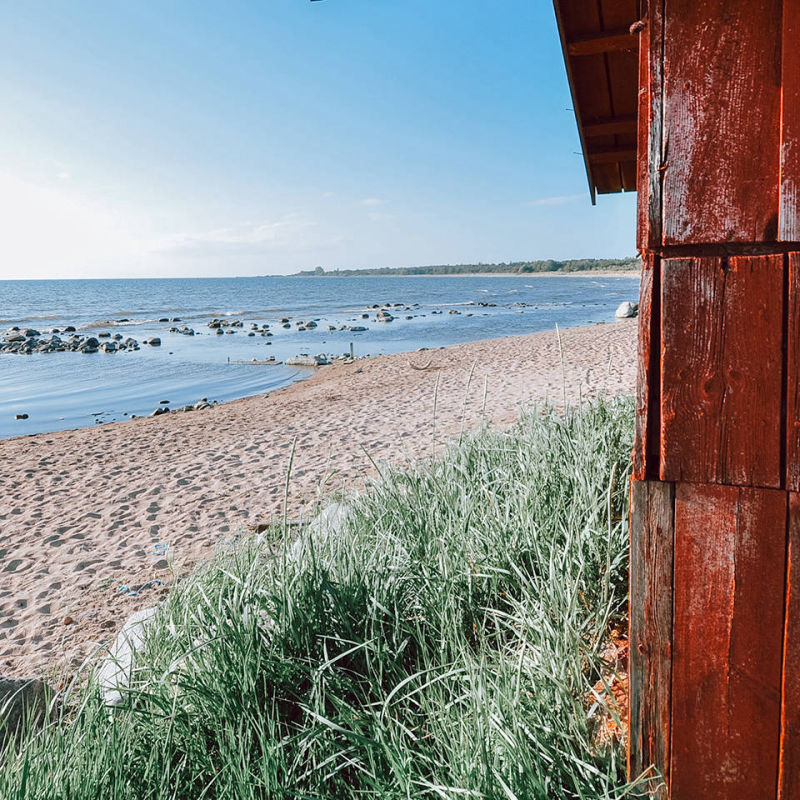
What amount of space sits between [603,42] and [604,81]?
0.63m

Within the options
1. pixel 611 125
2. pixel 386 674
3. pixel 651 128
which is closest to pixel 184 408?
pixel 611 125

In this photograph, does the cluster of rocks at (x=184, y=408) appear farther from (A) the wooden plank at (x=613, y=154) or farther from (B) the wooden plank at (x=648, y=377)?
(B) the wooden plank at (x=648, y=377)

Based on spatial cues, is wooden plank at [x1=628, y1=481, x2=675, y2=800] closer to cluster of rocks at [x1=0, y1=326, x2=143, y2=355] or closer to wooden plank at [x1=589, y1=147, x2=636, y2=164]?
wooden plank at [x1=589, y1=147, x2=636, y2=164]

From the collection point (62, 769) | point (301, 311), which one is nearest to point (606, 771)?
point (62, 769)

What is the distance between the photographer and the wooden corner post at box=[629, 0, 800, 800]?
1.43 meters

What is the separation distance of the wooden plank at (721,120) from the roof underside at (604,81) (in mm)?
913

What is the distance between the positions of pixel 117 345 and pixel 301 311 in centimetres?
2143

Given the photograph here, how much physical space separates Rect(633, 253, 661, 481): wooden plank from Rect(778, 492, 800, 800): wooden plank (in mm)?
333

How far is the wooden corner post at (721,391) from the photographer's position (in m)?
1.43

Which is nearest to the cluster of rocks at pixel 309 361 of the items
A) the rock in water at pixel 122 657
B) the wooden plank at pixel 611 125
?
the rock in water at pixel 122 657

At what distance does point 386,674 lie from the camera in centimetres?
249

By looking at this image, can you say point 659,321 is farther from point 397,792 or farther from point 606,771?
point 397,792

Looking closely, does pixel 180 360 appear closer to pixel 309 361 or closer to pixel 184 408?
pixel 309 361

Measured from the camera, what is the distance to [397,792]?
Answer: 1.80 metres
